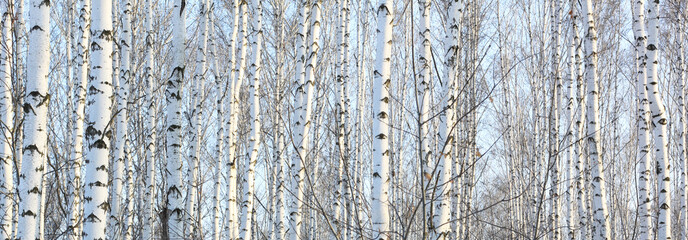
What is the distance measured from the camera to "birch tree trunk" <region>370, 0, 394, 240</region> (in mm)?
4023

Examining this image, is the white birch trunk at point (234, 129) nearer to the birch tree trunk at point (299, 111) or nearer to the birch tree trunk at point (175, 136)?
the birch tree trunk at point (299, 111)

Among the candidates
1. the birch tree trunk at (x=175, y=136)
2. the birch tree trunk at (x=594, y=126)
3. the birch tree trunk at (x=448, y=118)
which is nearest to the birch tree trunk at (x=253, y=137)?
the birch tree trunk at (x=175, y=136)

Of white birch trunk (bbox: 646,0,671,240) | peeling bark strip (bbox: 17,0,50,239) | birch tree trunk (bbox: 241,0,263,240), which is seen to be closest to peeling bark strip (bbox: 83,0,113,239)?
peeling bark strip (bbox: 17,0,50,239)

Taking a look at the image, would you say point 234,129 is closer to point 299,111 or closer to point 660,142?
point 299,111

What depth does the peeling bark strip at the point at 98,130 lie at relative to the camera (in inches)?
168

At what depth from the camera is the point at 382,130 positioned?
4.06 m

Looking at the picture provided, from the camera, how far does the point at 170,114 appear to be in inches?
204

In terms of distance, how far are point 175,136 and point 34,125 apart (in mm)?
1182

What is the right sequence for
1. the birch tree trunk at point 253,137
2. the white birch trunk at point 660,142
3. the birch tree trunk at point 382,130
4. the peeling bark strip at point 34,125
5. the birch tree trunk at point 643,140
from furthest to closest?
the birch tree trunk at point 253,137, the birch tree trunk at point 643,140, the white birch trunk at point 660,142, the peeling bark strip at point 34,125, the birch tree trunk at point 382,130

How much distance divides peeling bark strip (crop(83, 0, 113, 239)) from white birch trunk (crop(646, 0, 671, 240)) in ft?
17.6

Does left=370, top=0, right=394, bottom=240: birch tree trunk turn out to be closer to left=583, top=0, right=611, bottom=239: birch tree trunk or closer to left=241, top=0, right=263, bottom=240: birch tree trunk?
left=241, top=0, right=263, bottom=240: birch tree trunk

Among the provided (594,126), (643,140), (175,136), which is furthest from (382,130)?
(643,140)

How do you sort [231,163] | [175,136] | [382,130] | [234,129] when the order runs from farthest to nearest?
[234,129] < [231,163] < [175,136] < [382,130]

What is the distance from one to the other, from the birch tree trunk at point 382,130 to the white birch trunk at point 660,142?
12.1 feet
